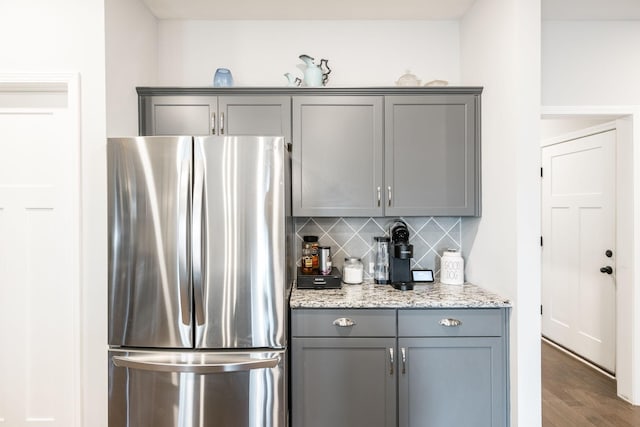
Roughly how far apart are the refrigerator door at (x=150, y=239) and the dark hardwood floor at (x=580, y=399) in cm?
256

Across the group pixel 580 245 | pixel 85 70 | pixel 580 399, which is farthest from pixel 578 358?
pixel 85 70

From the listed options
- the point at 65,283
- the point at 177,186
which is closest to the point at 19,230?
the point at 65,283

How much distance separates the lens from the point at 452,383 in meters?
1.91

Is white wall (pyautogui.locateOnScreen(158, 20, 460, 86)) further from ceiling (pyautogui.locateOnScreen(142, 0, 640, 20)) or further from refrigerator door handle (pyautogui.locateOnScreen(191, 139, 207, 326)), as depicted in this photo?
refrigerator door handle (pyautogui.locateOnScreen(191, 139, 207, 326))

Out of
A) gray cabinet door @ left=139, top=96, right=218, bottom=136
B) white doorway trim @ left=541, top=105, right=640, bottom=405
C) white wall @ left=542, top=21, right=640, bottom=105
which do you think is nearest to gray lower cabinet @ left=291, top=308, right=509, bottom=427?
gray cabinet door @ left=139, top=96, right=218, bottom=136

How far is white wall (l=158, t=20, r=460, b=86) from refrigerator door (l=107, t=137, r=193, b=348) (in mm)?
1059

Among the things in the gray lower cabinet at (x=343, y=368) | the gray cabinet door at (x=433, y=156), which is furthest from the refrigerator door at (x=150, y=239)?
the gray cabinet door at (x=433, y=156)

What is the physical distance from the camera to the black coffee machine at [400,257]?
88.9 inches

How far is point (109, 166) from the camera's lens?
5.73ft

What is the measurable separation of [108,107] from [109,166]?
1.25 feet

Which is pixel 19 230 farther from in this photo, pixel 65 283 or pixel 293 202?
pixel 293 202

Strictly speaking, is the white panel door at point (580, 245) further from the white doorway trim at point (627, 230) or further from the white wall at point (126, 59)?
the white wall at point (126, 59)

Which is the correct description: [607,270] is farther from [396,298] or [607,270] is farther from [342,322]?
[342,322]

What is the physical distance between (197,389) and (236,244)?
2.40 ft
